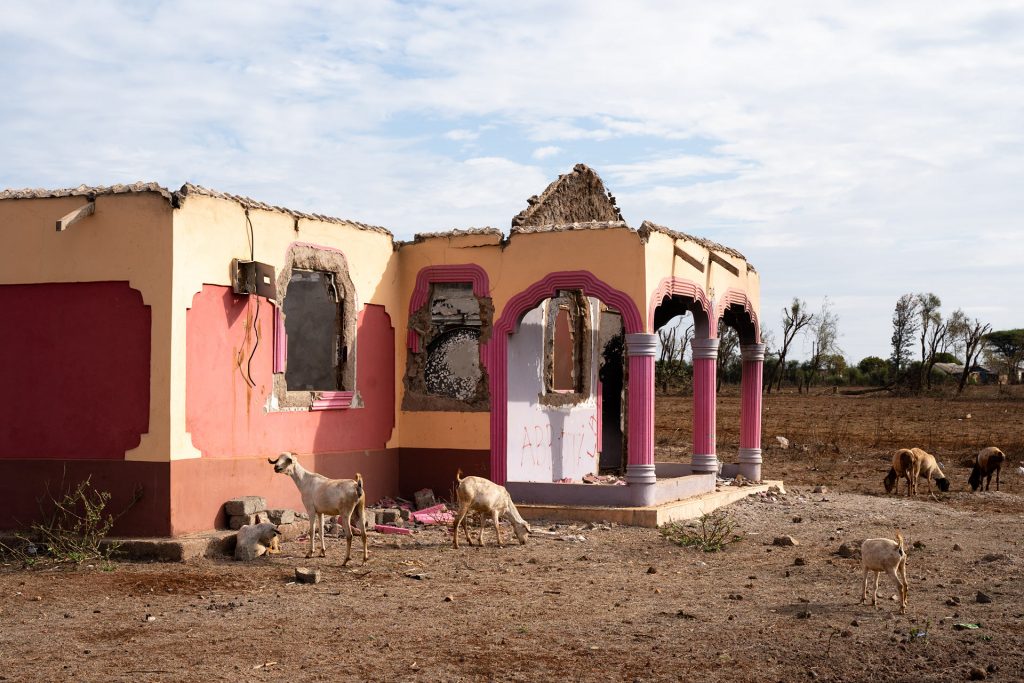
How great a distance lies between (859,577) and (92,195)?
27.5 feet

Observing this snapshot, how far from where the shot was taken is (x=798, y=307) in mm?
58844

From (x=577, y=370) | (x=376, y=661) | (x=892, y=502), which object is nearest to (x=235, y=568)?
(x=376, y=661)

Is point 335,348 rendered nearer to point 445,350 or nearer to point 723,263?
point 445,350

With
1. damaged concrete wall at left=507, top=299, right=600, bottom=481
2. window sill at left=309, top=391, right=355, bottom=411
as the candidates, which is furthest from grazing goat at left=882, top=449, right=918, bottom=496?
window sill at left=309, top=391, right=355, bottom=411

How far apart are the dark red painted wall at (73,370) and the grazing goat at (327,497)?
61.2 inches

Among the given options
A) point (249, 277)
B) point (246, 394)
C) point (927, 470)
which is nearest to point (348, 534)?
point (246, 394)

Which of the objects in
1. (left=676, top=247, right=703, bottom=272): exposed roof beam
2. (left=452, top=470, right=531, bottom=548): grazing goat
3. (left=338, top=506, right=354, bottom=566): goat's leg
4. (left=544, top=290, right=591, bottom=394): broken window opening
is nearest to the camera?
(left=338, top=506, right=354, bottom=566): goat's leg

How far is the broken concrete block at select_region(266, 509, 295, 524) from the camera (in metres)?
11.7

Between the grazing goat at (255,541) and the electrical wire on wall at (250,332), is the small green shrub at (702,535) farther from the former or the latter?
the electrical wire on wall at (250,332)

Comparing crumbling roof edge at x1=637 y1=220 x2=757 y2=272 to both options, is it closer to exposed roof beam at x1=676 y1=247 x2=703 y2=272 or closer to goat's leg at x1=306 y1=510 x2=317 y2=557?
exposed roof beam at x1=676 y1=247 x2=703 y2=272

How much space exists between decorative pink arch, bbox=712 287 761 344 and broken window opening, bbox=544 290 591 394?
2312mm

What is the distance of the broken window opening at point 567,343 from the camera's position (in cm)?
1631

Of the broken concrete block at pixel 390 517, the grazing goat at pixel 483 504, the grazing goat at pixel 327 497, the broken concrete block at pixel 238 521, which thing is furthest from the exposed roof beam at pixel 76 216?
the broken concrete block at pixel 390 517

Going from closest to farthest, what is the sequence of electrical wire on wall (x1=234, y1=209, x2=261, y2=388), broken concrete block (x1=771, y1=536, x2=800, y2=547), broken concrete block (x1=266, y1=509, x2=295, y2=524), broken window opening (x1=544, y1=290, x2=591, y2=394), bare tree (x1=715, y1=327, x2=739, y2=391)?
broken concrete block (x1=771, y1=536, x2=800, y2=547) < broken concrete block (x1=266, y1=509, x2=295, y2=524) < electrical wire on wall (x1=234, y1=209, x2=261, y2=388) < broken window opening (x1=544, y1=290, x2=591, y2=394) < bare tree (x1=715, y1=327, x2=739, y2=391)
